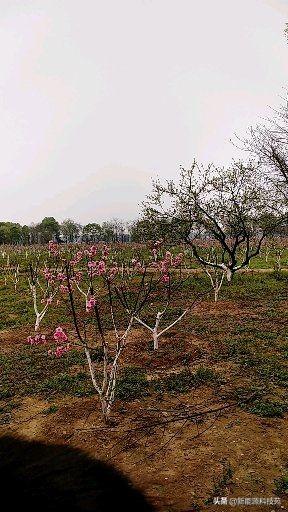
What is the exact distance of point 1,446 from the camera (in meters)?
8.84

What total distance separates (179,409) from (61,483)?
3.60 meters

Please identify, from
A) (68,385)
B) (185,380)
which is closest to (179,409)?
(185,380)

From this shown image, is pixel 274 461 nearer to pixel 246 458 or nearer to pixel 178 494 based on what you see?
pixel 246 458

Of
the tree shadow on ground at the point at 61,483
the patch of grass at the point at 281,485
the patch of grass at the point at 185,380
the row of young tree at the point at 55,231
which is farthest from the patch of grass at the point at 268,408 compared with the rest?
the row of young tree at the point at 55,231

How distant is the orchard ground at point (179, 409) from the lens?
712 centimetres

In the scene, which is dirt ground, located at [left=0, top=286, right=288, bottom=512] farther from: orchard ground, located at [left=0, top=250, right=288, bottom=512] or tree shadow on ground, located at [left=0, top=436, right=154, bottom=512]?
tree shadow on ground, located at [left=0, top=436, right=154, bottom=512]

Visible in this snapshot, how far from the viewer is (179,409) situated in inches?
388

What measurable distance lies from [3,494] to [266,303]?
19323mm

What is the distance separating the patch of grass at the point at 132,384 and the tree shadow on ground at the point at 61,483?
267cm

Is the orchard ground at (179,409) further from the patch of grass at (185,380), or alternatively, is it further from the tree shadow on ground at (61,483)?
the tree shadow on ground at (61,483)

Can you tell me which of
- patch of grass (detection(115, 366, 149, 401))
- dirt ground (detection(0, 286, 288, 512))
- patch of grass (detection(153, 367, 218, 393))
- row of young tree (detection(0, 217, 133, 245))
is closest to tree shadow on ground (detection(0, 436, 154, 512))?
dirt ground (detection(0, 286, 288, 512))

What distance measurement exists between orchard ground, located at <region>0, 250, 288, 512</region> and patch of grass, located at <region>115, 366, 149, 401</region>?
0.03 m

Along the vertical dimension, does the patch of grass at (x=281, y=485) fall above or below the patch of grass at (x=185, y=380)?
below

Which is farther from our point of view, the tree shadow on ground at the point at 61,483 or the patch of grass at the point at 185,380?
the patch of grass at the point at 185,380
